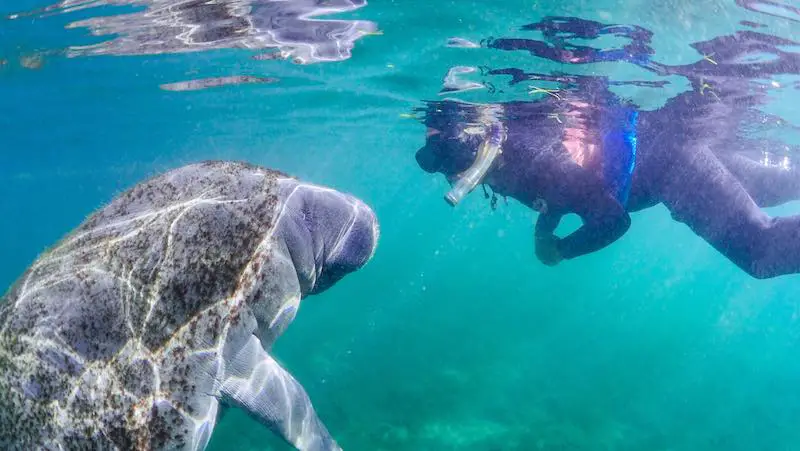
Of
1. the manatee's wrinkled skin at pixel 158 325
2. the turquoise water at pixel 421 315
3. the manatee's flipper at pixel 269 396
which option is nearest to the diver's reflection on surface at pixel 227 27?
the turquoise water at pixel 421 315

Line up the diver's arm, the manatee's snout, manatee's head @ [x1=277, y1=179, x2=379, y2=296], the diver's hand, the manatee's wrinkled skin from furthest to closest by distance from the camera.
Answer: the diver's hand < the diver's arm < the manatee's snout < manatee's head @ [x1=277, y1=179, x2=379, y2=296] < the manatee's wrinkled skin

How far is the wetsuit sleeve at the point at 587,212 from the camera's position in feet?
20.1

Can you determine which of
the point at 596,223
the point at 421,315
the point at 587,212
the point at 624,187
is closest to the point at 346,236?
the point at 596,223

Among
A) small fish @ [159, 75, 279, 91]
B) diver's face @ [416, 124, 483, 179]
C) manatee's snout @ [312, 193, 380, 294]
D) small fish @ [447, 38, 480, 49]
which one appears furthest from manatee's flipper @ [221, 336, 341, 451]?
small fish @ [159, 75, 279, 91]

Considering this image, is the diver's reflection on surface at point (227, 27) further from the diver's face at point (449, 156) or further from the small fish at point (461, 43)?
the diver's face at point (449, 156)

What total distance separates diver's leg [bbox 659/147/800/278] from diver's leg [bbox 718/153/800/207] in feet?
4.61

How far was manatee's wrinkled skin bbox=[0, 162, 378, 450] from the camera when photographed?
2.20 meters

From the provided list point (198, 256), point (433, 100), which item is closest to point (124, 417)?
point (198, 256)

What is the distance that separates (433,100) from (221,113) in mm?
10971

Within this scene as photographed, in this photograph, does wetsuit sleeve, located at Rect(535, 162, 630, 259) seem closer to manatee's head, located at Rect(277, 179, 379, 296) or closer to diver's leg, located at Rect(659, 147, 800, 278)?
diver's leg, located at Rect(659, 147, 800, 278)

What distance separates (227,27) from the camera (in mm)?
10016

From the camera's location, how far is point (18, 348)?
222 centimetres

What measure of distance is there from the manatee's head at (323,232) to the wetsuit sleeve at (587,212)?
4.05 m

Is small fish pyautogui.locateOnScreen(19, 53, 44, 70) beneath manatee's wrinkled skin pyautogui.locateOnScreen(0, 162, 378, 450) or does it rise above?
beneath
